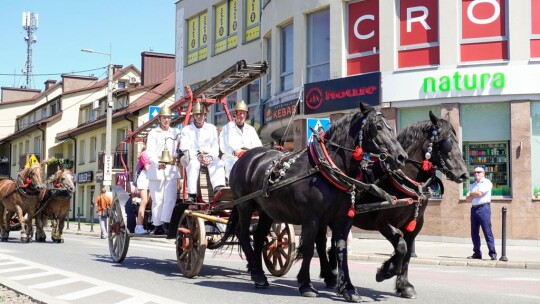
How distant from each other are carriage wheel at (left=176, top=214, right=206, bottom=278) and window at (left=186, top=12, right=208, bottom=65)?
23.9 metres

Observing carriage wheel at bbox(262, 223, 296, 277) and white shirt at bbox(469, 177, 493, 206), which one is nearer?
carriage wheel at bbox(262, 223, 296, 277)

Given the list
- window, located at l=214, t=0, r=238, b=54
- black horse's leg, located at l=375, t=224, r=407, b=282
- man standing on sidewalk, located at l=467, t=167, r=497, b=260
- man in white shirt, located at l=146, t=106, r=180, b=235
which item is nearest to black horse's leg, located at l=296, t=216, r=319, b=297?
black horse's leg, located at l=375, t=224, r=407, b=282

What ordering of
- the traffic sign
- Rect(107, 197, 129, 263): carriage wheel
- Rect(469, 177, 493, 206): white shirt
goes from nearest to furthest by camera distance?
1. Rect(107, 197, 129, 263): carriage wheel
2. Rect(469, 177, 493, 206): white shirt
3. the traffic sign

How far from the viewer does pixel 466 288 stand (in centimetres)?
983

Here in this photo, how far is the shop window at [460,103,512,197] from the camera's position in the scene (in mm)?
19812

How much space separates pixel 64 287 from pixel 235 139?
11.2 feet

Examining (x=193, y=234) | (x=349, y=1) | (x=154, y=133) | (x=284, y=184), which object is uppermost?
(x=349, y=1)

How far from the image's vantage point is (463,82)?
790 inches

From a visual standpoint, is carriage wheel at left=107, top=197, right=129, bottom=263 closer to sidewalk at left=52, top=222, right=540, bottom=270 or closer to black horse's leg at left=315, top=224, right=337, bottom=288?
black horse's leg at left=315, top=224, right=337, bottom=288

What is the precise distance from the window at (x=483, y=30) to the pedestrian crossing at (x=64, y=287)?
13443 millimetres

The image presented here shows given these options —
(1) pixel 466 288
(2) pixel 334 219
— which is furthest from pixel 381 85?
(2) pixel 334 219

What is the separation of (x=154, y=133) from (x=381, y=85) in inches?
427

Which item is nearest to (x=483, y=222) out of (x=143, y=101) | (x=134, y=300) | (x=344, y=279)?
(x=344, y=279)

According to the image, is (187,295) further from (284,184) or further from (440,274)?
(440,274)
